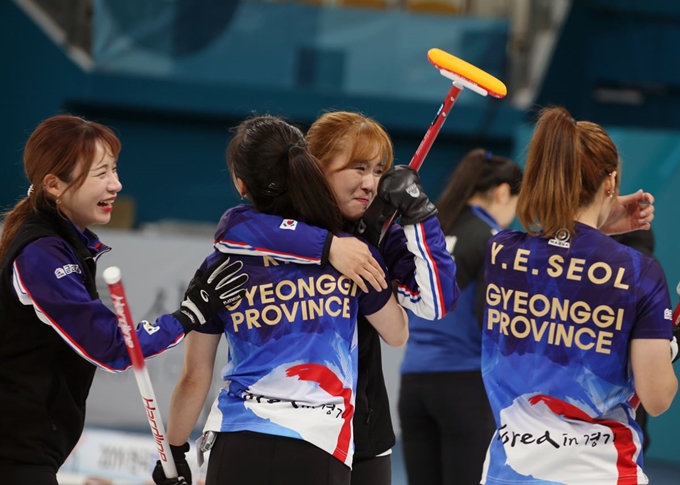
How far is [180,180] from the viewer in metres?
10.9

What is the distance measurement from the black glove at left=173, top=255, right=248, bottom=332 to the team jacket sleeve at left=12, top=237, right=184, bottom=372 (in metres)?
0.05

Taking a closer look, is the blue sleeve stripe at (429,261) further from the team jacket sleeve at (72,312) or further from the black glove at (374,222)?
the team jacket sleeve at (72,312)

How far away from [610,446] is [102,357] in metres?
1.27

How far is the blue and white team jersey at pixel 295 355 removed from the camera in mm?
2285

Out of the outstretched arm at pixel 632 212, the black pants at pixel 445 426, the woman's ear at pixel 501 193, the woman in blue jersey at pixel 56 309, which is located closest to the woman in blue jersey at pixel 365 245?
the woman in blue jersey at pixel 56 309

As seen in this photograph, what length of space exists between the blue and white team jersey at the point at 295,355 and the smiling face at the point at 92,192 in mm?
500

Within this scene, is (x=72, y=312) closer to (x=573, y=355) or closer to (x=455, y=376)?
(x=573, y=355)

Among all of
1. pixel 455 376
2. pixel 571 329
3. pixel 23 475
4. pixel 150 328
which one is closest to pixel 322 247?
pixel 150 328

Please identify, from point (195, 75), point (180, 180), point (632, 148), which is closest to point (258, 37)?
point (195, 75)

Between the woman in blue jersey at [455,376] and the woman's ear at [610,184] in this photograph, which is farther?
the woman in blue jersey at [455,376]

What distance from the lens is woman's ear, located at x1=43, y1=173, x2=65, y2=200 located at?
255cm

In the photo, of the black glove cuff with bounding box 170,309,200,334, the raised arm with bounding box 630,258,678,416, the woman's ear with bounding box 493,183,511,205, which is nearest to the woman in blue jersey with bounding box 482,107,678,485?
the raised arm with bounding box 630,258,678,416

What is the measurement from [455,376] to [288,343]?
4.83 ft

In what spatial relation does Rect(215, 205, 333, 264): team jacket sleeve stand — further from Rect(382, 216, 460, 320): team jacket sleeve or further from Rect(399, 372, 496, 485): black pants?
Rect(399, 372, 496, 485): black pants
